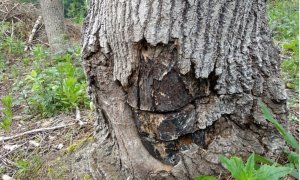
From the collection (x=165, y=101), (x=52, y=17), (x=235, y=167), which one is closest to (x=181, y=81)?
(x=165, y=101)

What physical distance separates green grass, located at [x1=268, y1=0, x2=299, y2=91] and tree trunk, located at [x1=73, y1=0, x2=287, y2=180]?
137 cm

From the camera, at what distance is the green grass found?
10.7 feet

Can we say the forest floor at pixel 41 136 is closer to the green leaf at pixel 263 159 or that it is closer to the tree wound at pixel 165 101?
the green leaf at pixel 263 159

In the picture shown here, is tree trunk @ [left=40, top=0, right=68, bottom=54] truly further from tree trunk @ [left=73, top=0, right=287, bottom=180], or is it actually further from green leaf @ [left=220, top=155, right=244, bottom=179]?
green leaf @ [left=220, top=155, right=244, bottom=179]

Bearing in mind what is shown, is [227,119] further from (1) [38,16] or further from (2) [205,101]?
(1) [38,16]

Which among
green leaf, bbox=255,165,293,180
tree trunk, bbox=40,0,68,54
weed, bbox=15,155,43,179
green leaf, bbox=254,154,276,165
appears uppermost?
tree trunk, bbox=40,0,68,54

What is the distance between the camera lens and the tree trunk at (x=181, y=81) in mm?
1644

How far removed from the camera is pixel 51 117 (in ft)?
10.5

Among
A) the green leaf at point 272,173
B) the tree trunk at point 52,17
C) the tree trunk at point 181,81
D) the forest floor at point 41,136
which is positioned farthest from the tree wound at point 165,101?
the tree trunk at point 52,17

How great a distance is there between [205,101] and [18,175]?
55.2 inches

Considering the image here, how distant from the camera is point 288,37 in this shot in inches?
190

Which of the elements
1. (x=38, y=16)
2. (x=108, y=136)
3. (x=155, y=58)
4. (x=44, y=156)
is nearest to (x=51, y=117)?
(x=44, y=156)

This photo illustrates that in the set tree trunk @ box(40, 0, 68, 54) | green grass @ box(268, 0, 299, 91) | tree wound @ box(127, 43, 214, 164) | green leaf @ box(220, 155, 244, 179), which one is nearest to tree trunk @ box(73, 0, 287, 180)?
tree wound @ box(127, 43, 214, 164)

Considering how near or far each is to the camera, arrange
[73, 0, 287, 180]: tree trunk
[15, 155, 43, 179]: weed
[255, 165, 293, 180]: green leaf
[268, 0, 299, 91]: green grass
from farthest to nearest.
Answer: [268, 0, 299, 91]: green grass < [15, 155, 43, 179]: weed < [73, 0, 287, 180]: tree trunk < [255, 165, 293, 180]: green leaf
